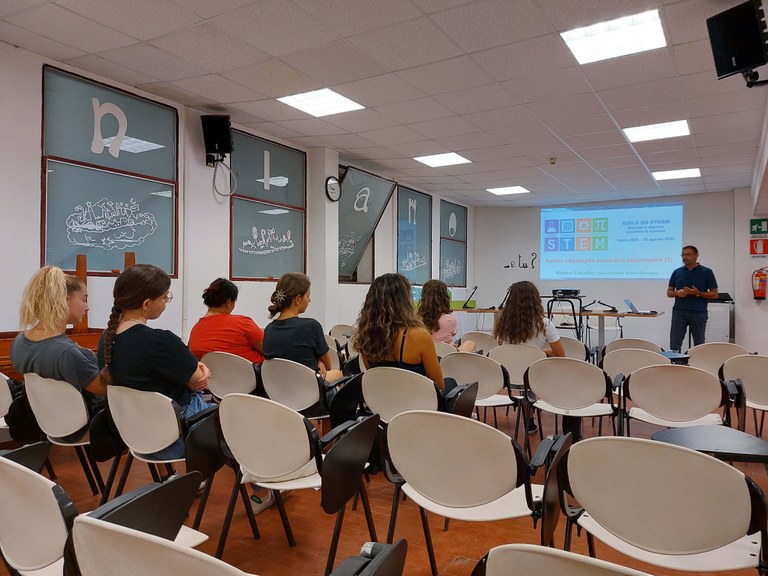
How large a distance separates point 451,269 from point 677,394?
25.6 ft

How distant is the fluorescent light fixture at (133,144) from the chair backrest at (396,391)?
3.38 m

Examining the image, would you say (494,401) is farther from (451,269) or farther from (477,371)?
(451,269)

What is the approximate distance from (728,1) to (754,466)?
9.64 feet

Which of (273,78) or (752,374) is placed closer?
(752,374)

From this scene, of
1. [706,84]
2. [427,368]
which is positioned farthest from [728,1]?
[427,368]

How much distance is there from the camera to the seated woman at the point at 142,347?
221 cm

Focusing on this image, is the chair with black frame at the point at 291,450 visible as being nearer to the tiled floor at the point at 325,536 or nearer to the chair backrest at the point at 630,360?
the tiled floor at the point at 325,536

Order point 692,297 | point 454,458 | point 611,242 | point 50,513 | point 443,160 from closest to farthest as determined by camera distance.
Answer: point 50,513, point 454,458, point 692,297, point 443,160, point 611,242

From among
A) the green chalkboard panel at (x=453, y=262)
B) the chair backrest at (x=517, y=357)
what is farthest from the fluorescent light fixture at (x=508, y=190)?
the chair backrest at (x=517, y=357)

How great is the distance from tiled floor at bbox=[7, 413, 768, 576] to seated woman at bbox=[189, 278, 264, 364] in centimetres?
84

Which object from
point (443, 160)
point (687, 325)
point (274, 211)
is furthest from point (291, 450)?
point (687, 325)

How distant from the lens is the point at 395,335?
2.87 m

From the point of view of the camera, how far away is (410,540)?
95.2 inches

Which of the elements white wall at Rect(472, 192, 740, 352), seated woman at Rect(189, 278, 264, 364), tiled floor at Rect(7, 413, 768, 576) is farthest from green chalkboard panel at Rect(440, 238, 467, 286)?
tiled floor at Rect(7, 413, 768, 576)
